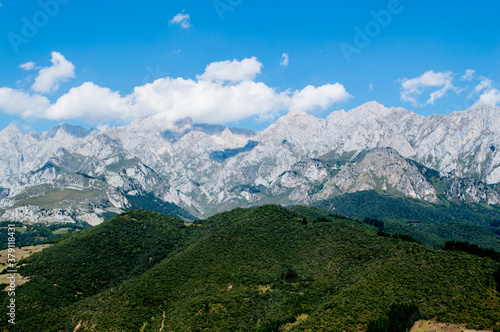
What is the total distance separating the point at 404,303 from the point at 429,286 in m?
11.4

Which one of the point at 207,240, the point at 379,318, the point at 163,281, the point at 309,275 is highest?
the point at 207,240

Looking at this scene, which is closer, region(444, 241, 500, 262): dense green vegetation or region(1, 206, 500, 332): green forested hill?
region(1, 206, 500, 332): green forested hill

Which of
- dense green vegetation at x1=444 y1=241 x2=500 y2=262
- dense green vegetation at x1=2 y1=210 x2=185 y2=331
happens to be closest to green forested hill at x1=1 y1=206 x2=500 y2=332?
dense green vegetation at x1=2 y1=210 x2=185 y2=331

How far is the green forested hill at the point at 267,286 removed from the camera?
100812 millimetres

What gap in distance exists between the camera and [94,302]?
137625 millimetres

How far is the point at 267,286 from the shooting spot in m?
138

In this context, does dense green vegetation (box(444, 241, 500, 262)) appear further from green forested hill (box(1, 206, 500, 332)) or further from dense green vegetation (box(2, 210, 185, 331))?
dense green vegetation (box(2, 210, 185, 331))

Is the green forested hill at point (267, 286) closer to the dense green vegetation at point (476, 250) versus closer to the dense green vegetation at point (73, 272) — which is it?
the dense green vegetation at point (73, 272)

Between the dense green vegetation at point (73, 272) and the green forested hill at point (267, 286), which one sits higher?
the dense green vegetation at point (73, 272)

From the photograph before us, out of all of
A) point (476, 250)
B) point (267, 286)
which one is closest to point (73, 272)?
point (267, 286)

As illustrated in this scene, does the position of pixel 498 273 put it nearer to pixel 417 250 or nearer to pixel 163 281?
pixel 417 250

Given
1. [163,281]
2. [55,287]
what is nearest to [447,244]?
[163,281]

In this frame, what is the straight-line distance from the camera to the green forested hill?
101 meters

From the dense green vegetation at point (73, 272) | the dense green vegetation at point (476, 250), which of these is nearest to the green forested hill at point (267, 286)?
the dense green vegetation at point (73, 272)
